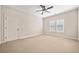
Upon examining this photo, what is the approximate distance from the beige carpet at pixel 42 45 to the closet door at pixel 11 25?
→ 12 cm

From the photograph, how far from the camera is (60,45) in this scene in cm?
181

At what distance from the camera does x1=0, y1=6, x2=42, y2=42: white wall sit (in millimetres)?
1754

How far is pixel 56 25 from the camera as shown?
1.89 m

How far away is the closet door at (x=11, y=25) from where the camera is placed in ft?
5.73

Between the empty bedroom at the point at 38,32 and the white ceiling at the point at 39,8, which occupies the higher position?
the white ceiling at the point at 39,8

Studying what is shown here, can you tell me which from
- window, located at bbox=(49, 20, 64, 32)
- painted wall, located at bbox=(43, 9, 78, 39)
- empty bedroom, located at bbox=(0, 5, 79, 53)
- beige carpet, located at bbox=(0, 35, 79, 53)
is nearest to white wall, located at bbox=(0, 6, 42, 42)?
empty bedroom, located at bbox=(0, 5, 79, 53)

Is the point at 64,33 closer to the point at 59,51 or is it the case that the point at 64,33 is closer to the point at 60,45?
the point at 60,45

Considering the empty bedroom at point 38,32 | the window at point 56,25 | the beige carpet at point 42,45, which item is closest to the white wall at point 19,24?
the empty bedroom at point 38,32

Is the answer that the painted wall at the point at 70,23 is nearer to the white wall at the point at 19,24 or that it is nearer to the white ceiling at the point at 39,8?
the white ceiling at the point at 39,8

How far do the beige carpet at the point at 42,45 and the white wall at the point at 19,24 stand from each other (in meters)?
0.12

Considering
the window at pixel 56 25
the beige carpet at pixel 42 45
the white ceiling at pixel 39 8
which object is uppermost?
the white ceiling at pixel 39 8

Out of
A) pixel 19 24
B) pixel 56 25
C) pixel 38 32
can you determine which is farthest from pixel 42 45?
pixel 19 24

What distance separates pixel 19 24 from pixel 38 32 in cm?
44
